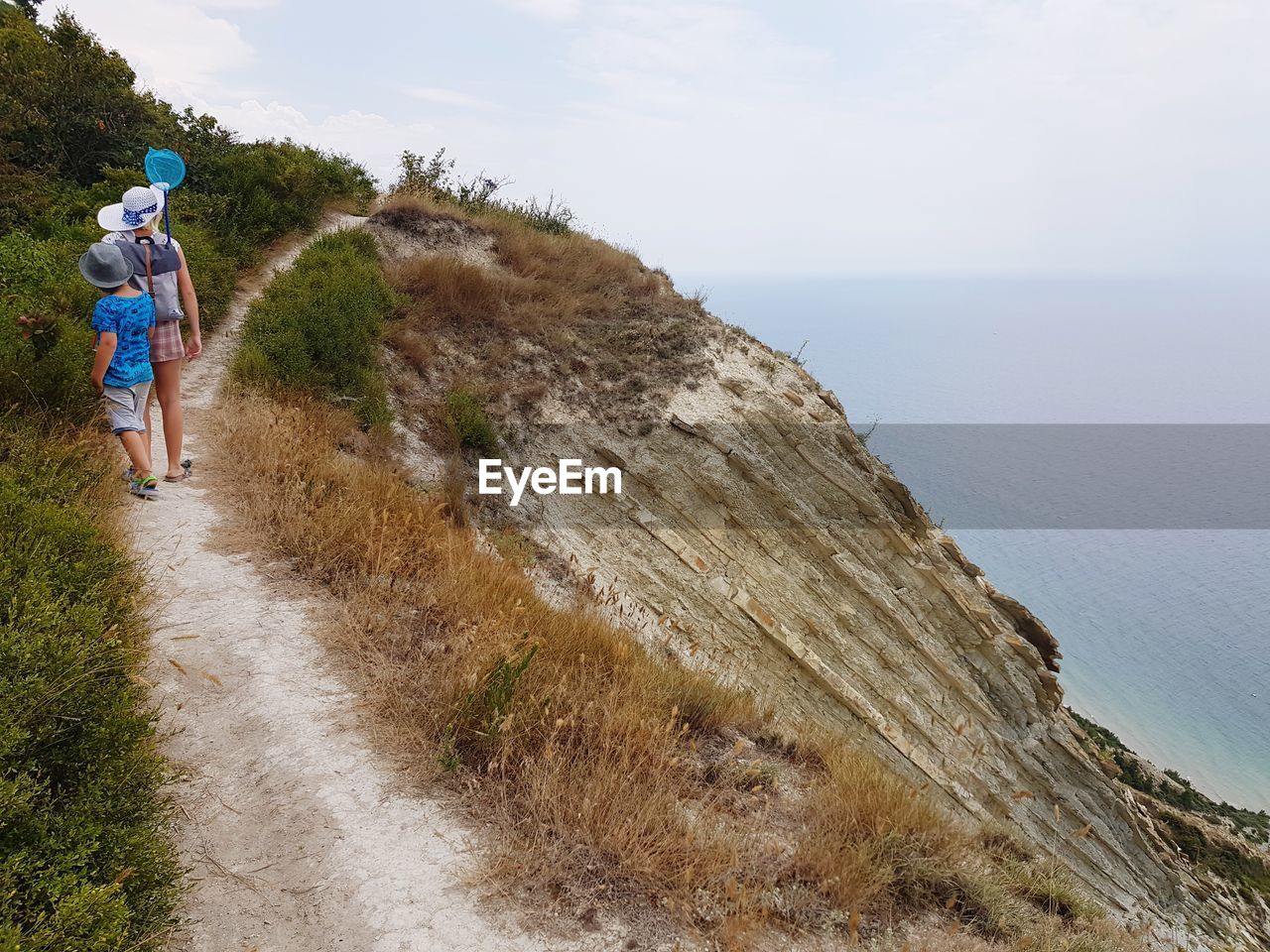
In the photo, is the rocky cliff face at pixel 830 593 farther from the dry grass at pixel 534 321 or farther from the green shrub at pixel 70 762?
the green shrub at pixel 70 762

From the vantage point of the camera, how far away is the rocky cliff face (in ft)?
32.0

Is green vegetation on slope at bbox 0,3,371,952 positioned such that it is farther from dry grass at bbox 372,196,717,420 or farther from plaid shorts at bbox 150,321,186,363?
dry grass at bbox 372,196,717,420

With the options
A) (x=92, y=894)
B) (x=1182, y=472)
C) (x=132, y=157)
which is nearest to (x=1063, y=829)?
(x=92, y=894)

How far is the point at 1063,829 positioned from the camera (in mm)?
11164

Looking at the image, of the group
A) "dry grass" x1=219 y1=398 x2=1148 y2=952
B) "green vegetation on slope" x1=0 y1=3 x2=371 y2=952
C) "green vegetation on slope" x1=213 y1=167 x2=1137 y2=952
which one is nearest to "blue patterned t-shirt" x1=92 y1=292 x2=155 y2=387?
"green vegetation on slope" x1=0 y1=3 x2=371 y2=952

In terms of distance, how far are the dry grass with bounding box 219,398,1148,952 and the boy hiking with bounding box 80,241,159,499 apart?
130 centimetres

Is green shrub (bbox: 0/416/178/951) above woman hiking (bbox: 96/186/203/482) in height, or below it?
below

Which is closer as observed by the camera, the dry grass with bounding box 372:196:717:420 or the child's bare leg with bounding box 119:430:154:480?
the child's bare leg with bounding box 119:430:154:480

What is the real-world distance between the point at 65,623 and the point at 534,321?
34.2 feet

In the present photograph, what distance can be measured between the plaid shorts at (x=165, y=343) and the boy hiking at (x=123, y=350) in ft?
0.47

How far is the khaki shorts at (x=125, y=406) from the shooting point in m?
5.50

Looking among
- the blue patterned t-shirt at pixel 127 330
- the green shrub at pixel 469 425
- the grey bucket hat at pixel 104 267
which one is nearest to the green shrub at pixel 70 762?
the blue patterned t-shirt at pixel 127 330

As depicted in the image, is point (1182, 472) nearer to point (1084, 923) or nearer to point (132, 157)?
point (1084, 923)
